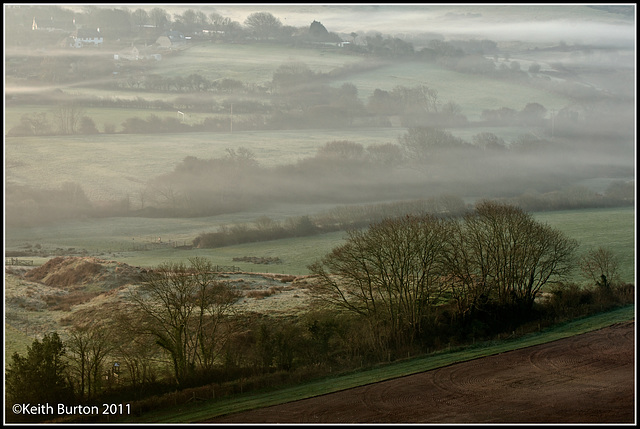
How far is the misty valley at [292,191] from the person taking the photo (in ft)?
77.1

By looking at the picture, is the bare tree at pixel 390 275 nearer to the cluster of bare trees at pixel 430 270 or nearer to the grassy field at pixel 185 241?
the cluster of bare trees at pixel 430 270

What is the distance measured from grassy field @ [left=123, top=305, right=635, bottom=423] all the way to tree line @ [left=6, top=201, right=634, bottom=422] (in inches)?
32.7

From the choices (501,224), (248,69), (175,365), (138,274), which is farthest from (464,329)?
(248,69)

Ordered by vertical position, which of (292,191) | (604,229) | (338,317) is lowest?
(338,317)

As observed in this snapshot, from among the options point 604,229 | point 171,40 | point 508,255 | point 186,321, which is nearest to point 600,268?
point 508,255

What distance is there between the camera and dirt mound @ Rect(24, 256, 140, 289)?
3222 cm

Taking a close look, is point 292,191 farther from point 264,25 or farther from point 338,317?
point 338,317

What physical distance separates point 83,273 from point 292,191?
69.1 feet

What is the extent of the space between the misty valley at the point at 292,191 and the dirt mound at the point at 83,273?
6.5 inches

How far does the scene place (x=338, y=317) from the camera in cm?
2583

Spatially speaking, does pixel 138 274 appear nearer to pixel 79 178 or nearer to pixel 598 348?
pixel 79 178

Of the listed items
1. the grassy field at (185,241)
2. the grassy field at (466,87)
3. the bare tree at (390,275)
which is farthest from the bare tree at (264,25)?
the bare tree at (390,275)

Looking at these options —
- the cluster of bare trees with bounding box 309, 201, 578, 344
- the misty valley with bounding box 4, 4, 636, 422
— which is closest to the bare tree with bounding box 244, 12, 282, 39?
the misty valley with bounding box 4, 4, 636, 422

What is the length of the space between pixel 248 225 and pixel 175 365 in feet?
77.7
